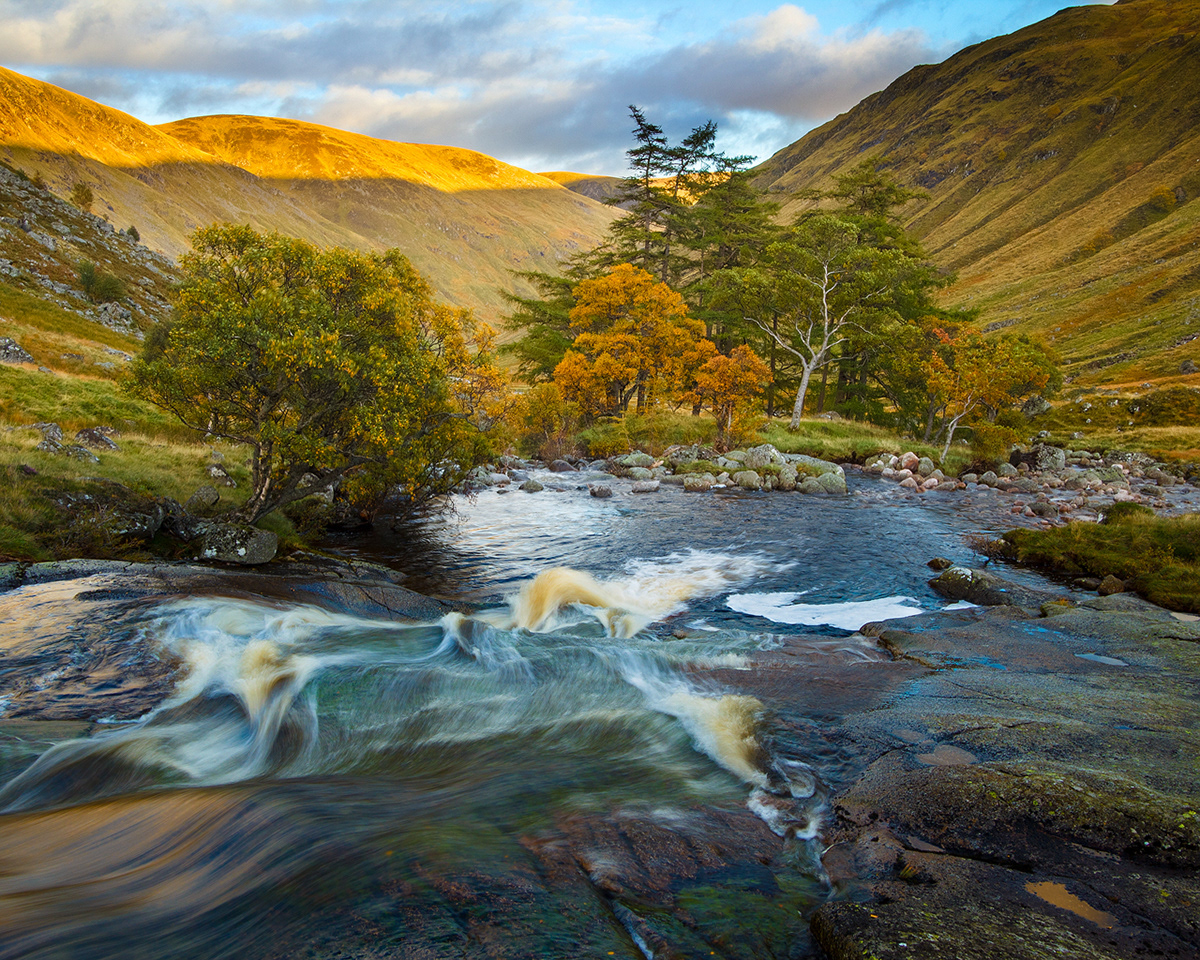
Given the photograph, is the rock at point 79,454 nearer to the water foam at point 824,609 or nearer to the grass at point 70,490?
the grass at point 70,490

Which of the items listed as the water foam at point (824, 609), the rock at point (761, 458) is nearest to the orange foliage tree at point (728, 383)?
the rock at point (761, 458)

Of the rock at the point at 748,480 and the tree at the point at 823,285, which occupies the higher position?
the tree at the point at 823,285

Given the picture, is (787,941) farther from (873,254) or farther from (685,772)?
(873,254)

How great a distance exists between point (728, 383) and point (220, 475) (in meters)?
30.7

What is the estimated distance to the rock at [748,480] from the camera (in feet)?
111

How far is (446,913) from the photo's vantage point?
4.50 m

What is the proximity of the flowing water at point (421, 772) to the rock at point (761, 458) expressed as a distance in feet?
66.5

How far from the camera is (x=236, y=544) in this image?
51.0 ft

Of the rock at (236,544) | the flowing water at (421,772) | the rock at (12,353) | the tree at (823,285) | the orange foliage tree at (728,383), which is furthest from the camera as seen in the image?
the tree at (823,285)

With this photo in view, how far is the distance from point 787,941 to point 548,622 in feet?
30.4

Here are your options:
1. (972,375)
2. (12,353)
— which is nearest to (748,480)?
(972,375)

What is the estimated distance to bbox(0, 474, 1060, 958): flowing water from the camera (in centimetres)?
469

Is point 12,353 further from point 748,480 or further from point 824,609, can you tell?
point 824,609

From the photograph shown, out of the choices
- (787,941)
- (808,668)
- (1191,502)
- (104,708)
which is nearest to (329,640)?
(104,708)
